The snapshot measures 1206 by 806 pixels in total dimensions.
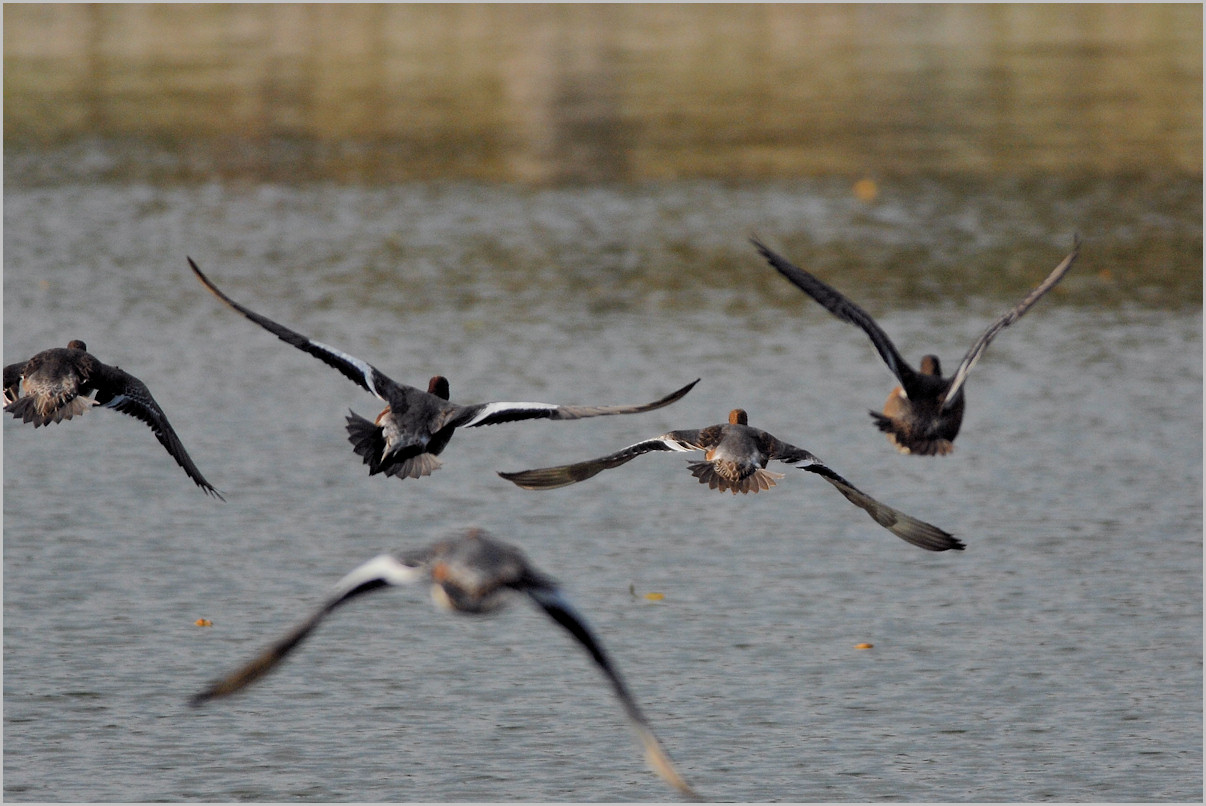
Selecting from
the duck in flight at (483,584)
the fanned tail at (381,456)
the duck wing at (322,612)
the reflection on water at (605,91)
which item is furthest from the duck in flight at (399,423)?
the reflection on water at (605,91)

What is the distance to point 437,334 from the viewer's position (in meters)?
22.2

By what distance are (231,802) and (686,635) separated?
12.3 feet

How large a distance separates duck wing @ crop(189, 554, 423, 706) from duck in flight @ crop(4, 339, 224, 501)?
298cm

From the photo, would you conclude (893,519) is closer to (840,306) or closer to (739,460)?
(739,460)

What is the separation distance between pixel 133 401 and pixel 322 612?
435cm

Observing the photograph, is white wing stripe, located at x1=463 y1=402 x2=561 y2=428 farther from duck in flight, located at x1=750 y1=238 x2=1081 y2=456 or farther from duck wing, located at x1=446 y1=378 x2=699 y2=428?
duck in flight, located at x1=750 y1=238 x2=1081 y2=456

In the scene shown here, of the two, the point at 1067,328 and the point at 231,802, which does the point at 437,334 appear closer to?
the point at 1067,328

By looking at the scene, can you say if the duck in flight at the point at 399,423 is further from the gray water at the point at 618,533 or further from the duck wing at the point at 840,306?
the duck wing at the point at 840,306

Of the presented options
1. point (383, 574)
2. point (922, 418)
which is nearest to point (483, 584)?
point (383, 574)

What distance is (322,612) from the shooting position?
830 cm

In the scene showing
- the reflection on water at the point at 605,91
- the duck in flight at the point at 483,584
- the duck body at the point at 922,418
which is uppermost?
the duck in flight at the point at 483,584

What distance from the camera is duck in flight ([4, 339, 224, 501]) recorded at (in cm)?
1154

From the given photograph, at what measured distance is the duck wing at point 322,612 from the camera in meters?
8.12

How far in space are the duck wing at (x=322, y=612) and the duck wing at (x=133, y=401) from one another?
338cm
